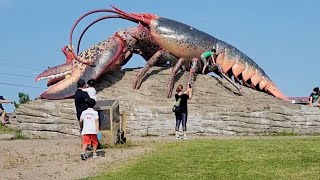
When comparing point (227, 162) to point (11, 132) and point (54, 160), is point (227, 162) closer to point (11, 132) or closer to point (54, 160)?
point (54, 160)

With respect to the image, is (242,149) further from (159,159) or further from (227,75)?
(227,75)

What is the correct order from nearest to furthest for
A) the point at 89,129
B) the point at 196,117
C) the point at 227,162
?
the point at 227,162 < the point at 89,129 < the point at 196,117

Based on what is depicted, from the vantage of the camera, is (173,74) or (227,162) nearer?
(227,162)

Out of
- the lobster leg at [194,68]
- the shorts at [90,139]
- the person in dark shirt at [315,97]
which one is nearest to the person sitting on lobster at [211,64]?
the lobster leg at [194,68]

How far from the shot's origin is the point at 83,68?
71.5 feet

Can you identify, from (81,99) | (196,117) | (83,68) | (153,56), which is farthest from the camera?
(153,56)

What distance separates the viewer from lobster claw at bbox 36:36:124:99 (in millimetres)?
21219

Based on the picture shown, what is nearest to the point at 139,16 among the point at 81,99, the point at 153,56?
the point at 153,56

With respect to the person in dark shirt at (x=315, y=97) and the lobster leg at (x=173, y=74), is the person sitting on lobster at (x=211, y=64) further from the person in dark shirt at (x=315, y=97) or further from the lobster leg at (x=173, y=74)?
the person in dark shirt at (x=315, y=97)

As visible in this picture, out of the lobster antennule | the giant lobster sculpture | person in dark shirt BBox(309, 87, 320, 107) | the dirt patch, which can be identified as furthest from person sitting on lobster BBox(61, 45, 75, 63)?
person in dark shirt BBox(309, 87, 320, 107)

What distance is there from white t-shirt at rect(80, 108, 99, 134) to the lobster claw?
27.8 feet

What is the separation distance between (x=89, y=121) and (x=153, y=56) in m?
9.63

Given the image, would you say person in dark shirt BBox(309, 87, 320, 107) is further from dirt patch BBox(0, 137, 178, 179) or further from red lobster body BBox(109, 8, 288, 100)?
dirt patch BBox(0, 137, 178, 179)

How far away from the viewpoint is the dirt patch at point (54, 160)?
10.9m
